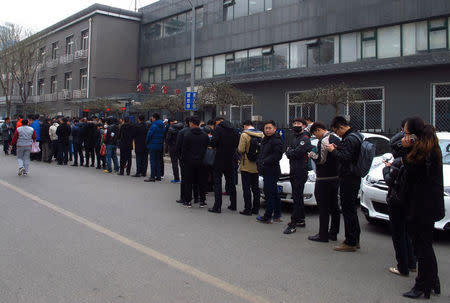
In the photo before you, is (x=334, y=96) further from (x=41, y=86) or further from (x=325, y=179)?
(x=41, y=86)

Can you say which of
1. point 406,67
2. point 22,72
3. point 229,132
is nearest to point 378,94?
point 406,67

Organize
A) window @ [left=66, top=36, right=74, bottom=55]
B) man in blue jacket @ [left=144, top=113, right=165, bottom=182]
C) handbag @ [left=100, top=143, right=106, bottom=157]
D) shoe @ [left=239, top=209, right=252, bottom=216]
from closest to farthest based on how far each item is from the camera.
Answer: shoe @ [left=239, top=209, right=252, bottom=216], man in blue jacket @ [left=144, top=113, right=165, bottom=182], handbag @ [left=100, top=143, right=106, bottom=157], window @ [left=66, top=36, right=74, bottom=55]

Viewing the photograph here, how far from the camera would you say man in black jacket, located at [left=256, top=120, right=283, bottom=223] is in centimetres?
720

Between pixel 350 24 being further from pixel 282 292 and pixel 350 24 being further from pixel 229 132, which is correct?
pixel 282 292

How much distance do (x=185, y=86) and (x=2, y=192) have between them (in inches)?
892

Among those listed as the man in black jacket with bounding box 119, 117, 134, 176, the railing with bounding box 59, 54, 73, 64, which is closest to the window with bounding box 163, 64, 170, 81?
the railing with bounding box 59, 54, 73, 64

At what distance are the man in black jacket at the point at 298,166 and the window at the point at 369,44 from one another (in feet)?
51.9

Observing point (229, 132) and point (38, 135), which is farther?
point (38, 135)

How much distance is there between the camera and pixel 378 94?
68.2 feet

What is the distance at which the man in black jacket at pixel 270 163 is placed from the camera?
720cm

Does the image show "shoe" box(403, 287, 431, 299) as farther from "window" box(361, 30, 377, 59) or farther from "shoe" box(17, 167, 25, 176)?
"window" box(361, 30, 377, 59)

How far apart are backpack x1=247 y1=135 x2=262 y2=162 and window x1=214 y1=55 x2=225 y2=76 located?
2141 centimetres

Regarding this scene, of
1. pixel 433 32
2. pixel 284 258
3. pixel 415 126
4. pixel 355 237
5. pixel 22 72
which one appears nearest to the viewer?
pixel 415 126

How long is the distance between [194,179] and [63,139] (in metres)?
9.29
